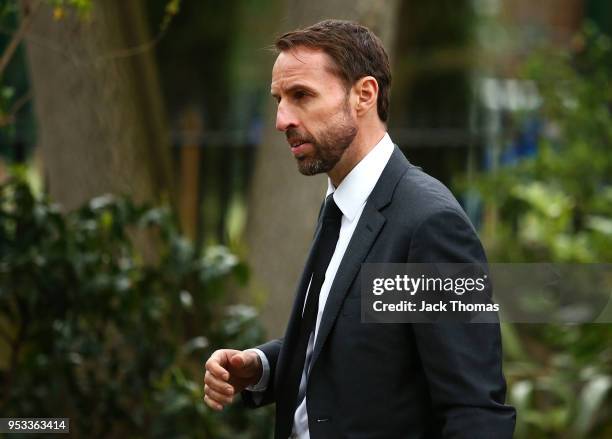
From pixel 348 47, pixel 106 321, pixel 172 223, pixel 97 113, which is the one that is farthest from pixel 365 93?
pixel 97 113

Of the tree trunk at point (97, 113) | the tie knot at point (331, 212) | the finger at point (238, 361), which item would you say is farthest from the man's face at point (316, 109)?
the tree trunk at point (97, 113)

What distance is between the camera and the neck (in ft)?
8.29

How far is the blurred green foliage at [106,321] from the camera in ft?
15.0

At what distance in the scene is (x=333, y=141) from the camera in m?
2.49

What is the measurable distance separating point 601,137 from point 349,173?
209 inches

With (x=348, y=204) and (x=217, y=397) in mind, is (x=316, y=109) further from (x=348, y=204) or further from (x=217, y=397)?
(x=217, y=397)

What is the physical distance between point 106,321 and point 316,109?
2579 mm

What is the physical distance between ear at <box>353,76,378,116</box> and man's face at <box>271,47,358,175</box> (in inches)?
1.2

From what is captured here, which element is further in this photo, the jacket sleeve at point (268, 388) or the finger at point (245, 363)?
the jacket sleeve at point (268, 388)

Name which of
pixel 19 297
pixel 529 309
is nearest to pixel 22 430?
pixel 19 297

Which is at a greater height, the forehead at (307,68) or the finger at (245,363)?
the forehead at (307,68)

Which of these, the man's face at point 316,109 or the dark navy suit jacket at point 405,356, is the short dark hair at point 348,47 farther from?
the dark navy suit jacket at point 405,356

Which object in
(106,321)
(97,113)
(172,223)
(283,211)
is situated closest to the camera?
(106,321)

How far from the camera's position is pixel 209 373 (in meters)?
2.51
